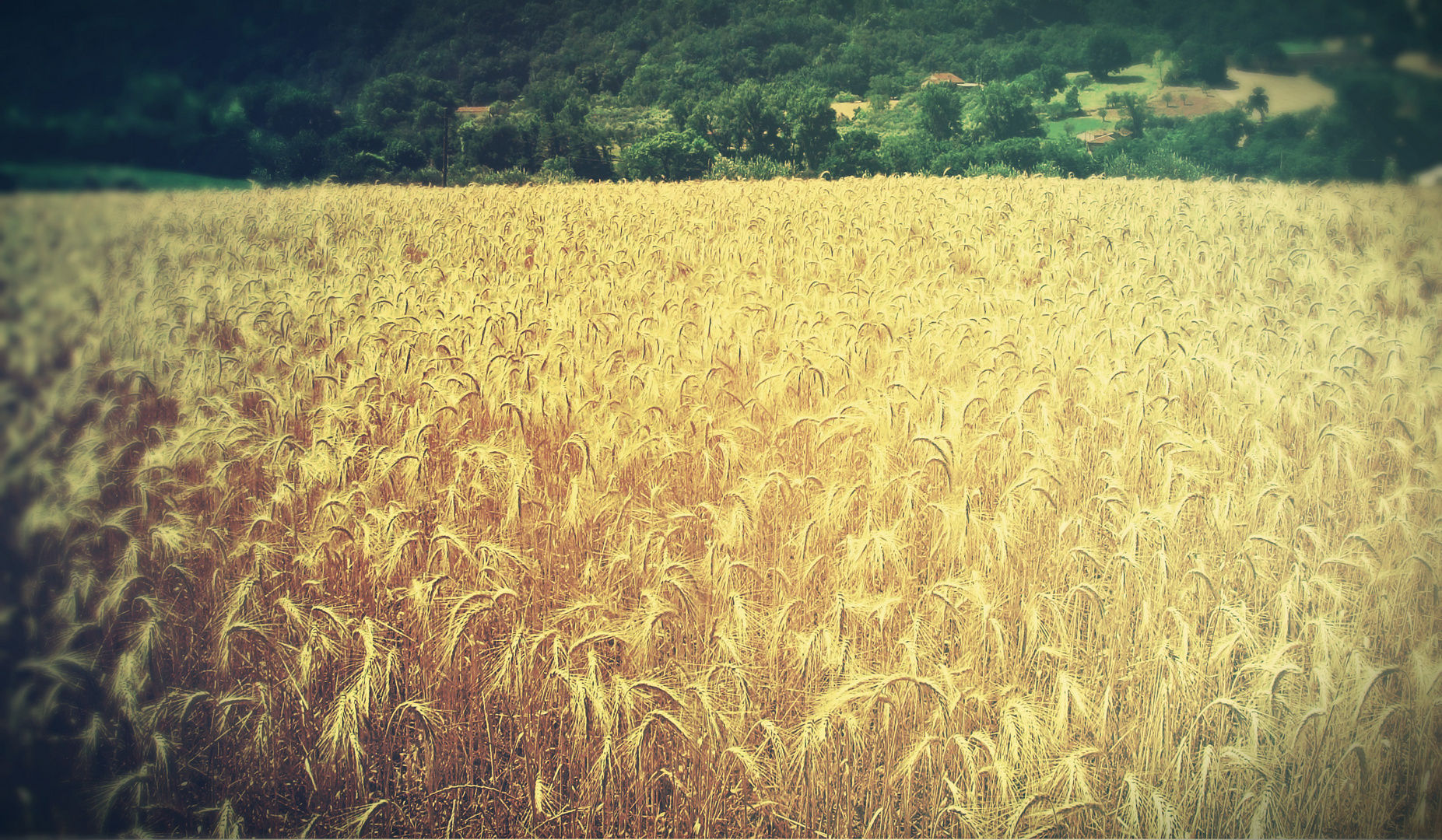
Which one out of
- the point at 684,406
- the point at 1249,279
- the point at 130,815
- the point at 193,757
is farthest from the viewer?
the point at 1249,279

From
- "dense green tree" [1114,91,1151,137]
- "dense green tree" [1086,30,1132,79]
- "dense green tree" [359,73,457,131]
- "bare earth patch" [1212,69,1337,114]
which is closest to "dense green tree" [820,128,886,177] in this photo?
"dense green tree" [1114,91,1151,137]

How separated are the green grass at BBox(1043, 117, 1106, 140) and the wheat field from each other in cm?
2411

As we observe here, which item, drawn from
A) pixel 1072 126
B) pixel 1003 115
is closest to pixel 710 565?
pixel 1072 126

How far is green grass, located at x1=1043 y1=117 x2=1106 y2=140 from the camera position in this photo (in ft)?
81.7

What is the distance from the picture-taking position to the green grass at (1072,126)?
81.7 feet

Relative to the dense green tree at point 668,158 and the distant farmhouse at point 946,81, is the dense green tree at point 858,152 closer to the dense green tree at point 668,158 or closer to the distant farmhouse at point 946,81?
the distant farmhouse at point 946,81

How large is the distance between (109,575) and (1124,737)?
10.2ft

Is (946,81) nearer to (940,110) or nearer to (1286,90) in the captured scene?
(940,110)

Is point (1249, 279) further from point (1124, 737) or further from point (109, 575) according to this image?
point (109, 575)

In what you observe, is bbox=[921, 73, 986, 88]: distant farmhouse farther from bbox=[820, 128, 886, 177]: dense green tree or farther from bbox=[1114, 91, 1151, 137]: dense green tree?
bbox=[1114, 91, 1151, 137]: dense green tree

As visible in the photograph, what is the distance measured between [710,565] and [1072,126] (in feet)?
106

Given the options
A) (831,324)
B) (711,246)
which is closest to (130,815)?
(831,324)

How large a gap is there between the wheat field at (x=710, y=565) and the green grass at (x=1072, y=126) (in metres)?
24.1

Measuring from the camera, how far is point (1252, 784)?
1.63m
